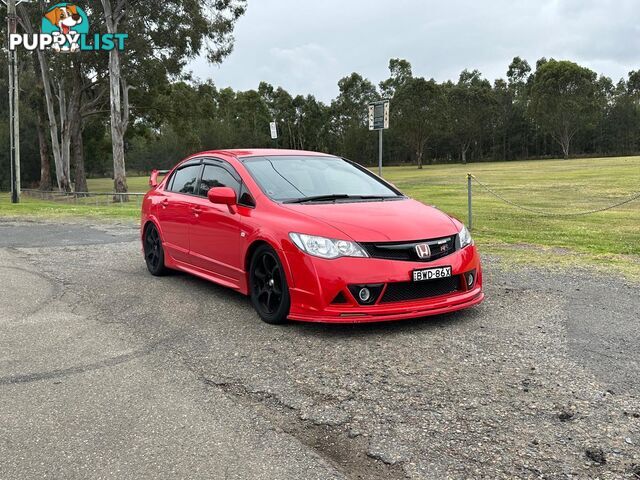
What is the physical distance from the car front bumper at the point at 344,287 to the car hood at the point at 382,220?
0.24 meters

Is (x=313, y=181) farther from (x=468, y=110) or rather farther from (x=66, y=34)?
(x=468, y=110)

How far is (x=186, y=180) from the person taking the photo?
7270 millimetres

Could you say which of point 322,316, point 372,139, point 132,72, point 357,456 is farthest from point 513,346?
point 372,139

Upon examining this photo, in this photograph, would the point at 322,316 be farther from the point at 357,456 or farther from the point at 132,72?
the point at 132,72

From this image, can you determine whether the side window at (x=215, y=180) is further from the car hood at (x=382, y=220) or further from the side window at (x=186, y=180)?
the car hood at (x=382, y=220)

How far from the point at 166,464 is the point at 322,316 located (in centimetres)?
208

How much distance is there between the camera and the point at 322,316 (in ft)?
15.8

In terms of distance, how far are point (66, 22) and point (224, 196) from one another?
3227cm

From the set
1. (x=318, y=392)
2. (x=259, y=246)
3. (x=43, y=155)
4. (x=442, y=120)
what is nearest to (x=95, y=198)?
(x=43, y=155)

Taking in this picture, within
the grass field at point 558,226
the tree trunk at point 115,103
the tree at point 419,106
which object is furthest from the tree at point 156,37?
the tree at point 419,106

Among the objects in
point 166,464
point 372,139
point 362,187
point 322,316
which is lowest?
point 166,464

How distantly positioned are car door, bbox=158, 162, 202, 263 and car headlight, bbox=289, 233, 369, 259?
2.22m

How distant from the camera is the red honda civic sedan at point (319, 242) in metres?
4.81

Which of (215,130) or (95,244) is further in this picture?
(215,130)
